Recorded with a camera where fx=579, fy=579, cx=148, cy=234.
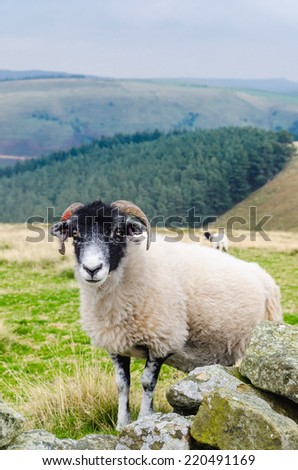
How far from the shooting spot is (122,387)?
6.76 meters

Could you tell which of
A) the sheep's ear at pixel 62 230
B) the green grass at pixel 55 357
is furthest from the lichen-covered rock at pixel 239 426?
the sheep's ear at pixel 62 230

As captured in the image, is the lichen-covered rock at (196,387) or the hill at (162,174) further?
Answer: the hill at (162,174)

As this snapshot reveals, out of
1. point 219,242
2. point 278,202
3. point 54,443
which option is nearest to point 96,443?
point 54,443

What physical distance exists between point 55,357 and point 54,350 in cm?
60

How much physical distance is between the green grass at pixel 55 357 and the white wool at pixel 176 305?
2.13 feet

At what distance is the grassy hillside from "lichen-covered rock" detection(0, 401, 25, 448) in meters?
98.1

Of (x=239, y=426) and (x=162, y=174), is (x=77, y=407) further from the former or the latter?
(x=162, y=174)

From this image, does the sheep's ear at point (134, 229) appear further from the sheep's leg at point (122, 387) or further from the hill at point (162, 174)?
the hill at point (162, 174)

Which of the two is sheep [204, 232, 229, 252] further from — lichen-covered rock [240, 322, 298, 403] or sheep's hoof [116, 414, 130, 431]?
lichen-covered rock [240, 322, 298, 403]

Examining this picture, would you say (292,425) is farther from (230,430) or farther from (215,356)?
(215,356)

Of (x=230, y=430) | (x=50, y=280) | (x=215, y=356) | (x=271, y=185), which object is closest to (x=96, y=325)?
(x=215, y=356)

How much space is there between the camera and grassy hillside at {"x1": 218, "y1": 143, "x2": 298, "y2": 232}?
10688 cm

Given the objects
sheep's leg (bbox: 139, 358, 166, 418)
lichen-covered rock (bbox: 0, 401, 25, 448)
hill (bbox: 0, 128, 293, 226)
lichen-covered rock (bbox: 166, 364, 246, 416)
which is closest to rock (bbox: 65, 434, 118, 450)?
lichen-covered rock (bbox: 0, 401, 25, 448)

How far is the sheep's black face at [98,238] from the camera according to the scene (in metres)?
6.20
